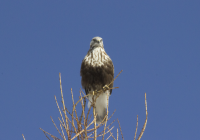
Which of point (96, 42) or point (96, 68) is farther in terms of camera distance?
point (96, 42)

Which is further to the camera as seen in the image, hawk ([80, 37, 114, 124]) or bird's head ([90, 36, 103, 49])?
bird's head ([90, 36, 103, 49])

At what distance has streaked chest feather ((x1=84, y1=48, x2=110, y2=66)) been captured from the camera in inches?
172

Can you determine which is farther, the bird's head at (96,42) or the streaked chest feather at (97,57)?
the bird's head at (96,42)

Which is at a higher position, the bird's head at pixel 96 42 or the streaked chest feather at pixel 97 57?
the bird's head at pixel 96 42

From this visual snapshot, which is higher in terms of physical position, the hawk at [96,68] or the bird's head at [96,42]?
the bird's head at [96,42]

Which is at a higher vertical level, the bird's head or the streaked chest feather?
the bird's head

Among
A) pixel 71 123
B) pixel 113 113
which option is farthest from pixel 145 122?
pixel 71 123

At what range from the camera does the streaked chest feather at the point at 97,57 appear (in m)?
4.37

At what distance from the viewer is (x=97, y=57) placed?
4.38 metres

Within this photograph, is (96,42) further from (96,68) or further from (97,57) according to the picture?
(96,68)

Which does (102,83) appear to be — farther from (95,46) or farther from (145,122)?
(145,122)

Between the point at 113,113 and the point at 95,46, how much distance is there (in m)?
1.59

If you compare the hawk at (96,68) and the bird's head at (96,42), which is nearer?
the hawk at (96,68)

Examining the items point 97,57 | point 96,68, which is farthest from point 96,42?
point 96,68
